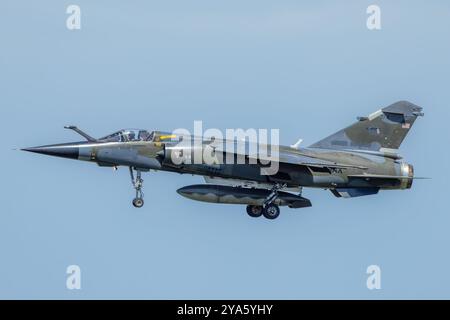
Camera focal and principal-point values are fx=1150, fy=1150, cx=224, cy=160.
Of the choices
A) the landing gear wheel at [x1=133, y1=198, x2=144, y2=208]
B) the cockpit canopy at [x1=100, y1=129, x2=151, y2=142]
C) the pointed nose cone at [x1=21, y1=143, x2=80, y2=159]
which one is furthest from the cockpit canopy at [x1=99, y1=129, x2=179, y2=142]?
the landing gear wheel at [x1=133, y1=198, x2=144, y2=208]

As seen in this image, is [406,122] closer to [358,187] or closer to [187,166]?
[358,187]

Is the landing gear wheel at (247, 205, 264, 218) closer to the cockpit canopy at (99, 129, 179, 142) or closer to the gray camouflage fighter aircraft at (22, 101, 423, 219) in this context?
the gray camouflage fighter aircraft at (22, 101, 423, 219)

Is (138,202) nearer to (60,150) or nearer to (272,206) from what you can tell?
(60,150)

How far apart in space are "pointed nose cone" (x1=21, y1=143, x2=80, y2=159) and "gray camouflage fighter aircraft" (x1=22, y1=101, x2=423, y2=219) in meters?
0.02

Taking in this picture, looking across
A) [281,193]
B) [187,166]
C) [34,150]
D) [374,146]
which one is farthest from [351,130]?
[34,150]

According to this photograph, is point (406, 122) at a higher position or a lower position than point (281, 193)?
higher

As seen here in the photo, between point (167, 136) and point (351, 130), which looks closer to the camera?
point (167, 136)

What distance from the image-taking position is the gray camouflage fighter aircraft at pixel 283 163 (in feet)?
94.9

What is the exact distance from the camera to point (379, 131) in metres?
31.1

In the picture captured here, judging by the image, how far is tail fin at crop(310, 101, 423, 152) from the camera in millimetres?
30969

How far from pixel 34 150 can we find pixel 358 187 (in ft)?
27.9

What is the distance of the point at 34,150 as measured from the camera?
1134 inches

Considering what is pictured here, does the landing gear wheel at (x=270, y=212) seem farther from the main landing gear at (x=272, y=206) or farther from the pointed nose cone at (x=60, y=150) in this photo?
the pointed nose cone at (x=60, y=150)

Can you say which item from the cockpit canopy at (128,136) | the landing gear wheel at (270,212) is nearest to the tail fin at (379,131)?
the landing gear wheel at (270,212)
